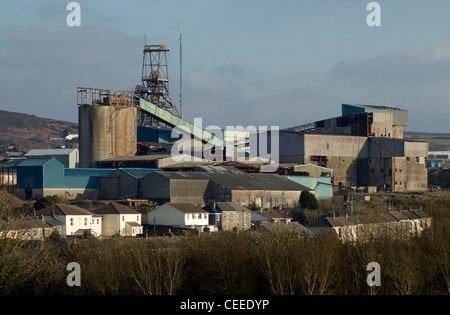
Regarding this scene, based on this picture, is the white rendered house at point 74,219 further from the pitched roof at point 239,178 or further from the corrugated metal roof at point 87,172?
the corrugated metal roof at point 87,172

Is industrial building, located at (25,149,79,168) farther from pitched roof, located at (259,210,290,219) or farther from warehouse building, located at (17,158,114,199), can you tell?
pitched roof, located at (259,210,290,219)

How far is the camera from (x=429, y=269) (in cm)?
3534

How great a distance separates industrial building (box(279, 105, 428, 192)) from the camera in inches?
3590

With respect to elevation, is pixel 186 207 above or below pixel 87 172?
below

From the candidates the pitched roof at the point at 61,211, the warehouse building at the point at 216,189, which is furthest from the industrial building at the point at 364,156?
the pitched roof at the point at 61,211

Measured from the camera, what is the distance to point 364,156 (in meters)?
94.0

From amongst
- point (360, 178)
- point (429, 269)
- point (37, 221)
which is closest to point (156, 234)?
point (37, 221)

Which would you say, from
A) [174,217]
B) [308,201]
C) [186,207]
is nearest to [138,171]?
[186,207]

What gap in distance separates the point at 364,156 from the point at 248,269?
58.7 metres

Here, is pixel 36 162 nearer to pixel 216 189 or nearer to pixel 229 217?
pixel 216 189

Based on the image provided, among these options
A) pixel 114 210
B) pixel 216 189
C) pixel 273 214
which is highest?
pixel 216 189

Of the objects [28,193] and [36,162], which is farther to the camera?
[36,162]

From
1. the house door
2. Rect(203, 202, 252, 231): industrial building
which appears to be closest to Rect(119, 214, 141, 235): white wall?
Rect(203, 202, 252, 231): industrial building
